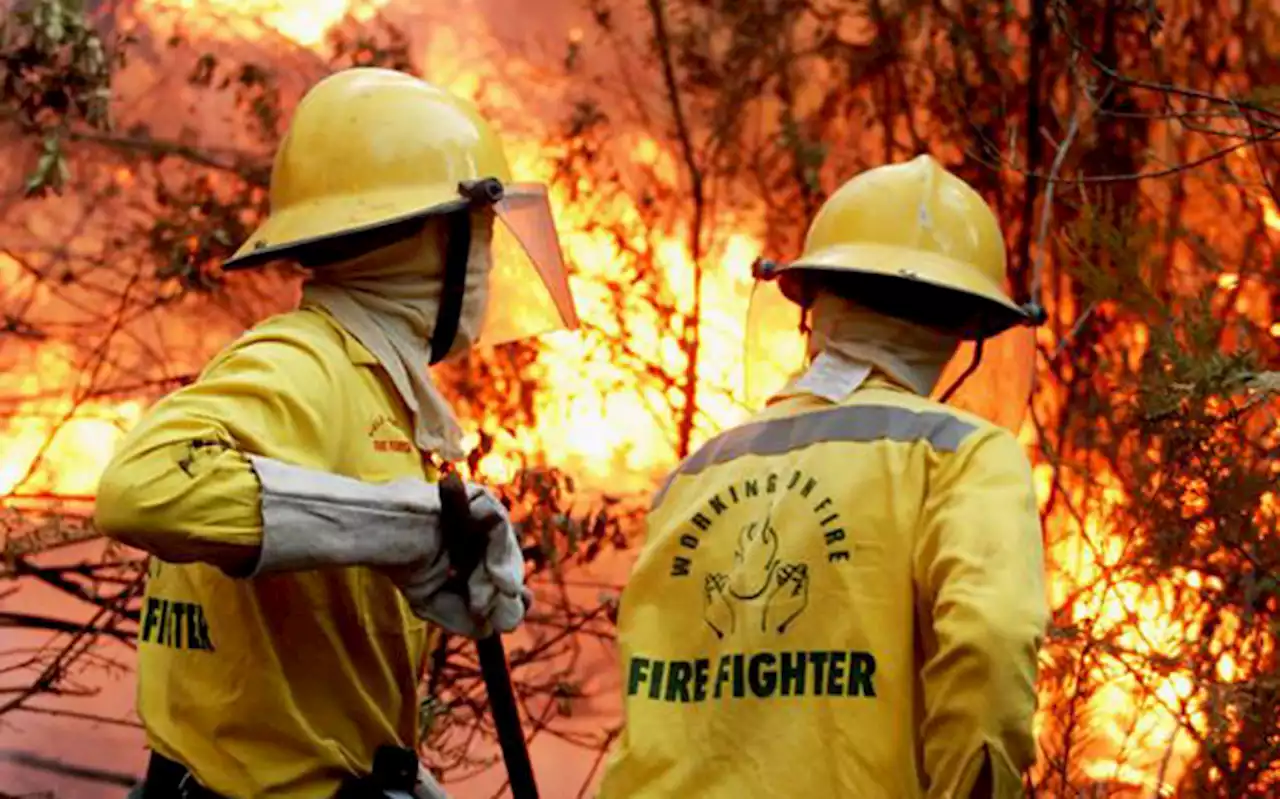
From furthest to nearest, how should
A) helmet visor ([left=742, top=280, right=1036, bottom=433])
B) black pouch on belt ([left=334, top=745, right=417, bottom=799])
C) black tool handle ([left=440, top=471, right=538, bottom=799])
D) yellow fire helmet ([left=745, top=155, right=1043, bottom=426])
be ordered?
helmet visor ([left=742, top=280, right=1036, bottom=433]) < yellow fire helmet ([left=745, top=155, right=1043, bottom=426]) < black pouch on belt ([left=334, top=745, right=417, bottom=799]) < black tool handle ([left=440, top=471, right=538, bottom=799])

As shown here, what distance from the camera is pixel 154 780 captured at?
3701 mm

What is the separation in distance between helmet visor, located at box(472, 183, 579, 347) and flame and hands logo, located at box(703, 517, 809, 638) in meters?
1.02

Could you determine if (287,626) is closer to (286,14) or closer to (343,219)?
(343,219)

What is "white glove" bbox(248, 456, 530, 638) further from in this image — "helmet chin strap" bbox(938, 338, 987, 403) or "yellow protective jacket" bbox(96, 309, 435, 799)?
"helmet chin strap" bbox(938, 338, 987, 403)

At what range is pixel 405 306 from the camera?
390 centimetres

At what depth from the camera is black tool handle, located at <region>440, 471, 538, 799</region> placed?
346cm

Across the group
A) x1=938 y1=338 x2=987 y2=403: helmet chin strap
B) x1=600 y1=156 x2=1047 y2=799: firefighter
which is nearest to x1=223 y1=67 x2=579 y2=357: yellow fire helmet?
x1=600 y1=156 x2=1047 y2=799: firefighter

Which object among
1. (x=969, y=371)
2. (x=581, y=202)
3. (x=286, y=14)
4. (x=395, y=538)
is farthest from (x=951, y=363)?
(x=286, y=14)

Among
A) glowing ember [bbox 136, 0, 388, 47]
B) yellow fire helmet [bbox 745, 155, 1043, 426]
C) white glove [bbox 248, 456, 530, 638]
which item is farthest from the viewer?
glowing ember [bbox 136, 0, 388, 47]

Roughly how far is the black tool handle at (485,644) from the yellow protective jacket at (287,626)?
6.0 inches

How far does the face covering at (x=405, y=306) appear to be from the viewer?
3834mm

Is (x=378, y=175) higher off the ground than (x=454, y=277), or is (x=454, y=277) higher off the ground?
(x=378, y=175)

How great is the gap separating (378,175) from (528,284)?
762 millimetres

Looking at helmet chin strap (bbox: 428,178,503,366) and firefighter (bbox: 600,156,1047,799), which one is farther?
helmet chin strap (bbox: 428,178,503,366)
